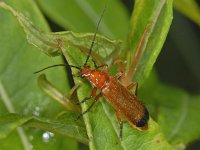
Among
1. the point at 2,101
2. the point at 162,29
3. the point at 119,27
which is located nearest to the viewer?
the point at 162,29

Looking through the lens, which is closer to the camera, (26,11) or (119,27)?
(26,11)

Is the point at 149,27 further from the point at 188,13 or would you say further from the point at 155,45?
the point at 188,13

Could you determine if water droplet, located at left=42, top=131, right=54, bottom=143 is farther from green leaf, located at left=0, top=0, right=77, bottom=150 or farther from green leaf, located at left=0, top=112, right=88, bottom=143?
green leaf, located at left=0, top=112, right=88, bottom=143

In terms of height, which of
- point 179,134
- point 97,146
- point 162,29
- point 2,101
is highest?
point 162,29

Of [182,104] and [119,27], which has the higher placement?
[119,27]

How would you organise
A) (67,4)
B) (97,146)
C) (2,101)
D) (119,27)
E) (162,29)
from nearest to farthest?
(97,146), (162,29), (2,101), (67,4), (119,27)

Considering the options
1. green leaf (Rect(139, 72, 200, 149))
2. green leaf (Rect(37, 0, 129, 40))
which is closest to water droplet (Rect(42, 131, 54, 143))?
green leaf (Rect(139, 72, 200, 149))

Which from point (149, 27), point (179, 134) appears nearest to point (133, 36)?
point (149, 27)

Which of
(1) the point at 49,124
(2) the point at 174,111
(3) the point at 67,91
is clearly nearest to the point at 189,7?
(2) the point at 174,111
